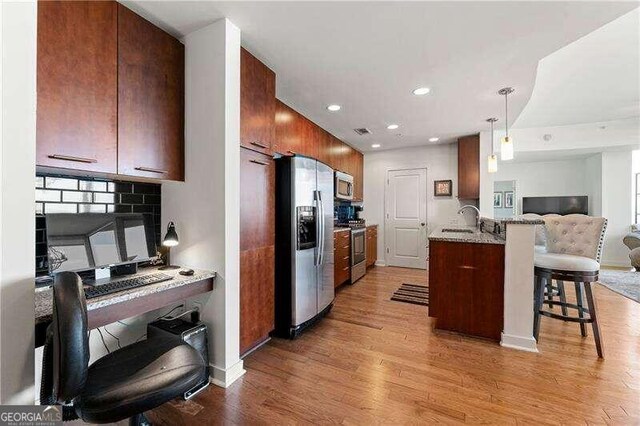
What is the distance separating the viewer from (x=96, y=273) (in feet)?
5.45

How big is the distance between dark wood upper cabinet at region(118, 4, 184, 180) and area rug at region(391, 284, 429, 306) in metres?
3.02

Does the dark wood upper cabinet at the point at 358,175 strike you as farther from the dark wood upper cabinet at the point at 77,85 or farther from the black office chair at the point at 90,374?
the black office chair at the point at 90,374

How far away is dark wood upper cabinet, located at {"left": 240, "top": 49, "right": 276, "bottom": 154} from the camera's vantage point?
81.1 inches

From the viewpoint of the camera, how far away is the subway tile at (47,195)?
5.10 ft

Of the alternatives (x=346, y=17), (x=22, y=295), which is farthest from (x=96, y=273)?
(x=346, y=17)

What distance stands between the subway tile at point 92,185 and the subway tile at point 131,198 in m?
0.12

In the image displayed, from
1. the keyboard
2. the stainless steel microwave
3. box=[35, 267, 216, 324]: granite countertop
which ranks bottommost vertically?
box=[35, 267, 216, 324]: granite countertop

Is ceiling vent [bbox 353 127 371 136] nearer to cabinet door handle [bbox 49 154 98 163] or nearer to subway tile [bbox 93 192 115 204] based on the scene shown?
subway tile [bbox 93 192 115 204]

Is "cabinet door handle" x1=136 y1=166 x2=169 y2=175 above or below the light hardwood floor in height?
above

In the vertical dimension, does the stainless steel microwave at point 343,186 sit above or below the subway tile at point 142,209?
above

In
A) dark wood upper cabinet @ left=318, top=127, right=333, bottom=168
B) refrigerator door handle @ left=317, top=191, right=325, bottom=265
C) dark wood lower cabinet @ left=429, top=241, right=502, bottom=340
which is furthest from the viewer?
dark wood upper cabinet @ left=318, top=127, right=333, bottom=168

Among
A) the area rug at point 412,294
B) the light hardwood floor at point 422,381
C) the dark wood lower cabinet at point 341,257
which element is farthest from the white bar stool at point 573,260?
the dark wood lower cabinet at point 341,257

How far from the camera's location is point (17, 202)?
43.2 inches

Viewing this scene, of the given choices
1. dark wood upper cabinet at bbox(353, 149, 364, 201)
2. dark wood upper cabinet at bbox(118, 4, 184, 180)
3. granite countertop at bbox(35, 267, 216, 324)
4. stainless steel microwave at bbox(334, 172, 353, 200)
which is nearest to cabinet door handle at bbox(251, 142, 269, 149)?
dark wood upper cabinet at bbox(118, 4, 184, 180)
